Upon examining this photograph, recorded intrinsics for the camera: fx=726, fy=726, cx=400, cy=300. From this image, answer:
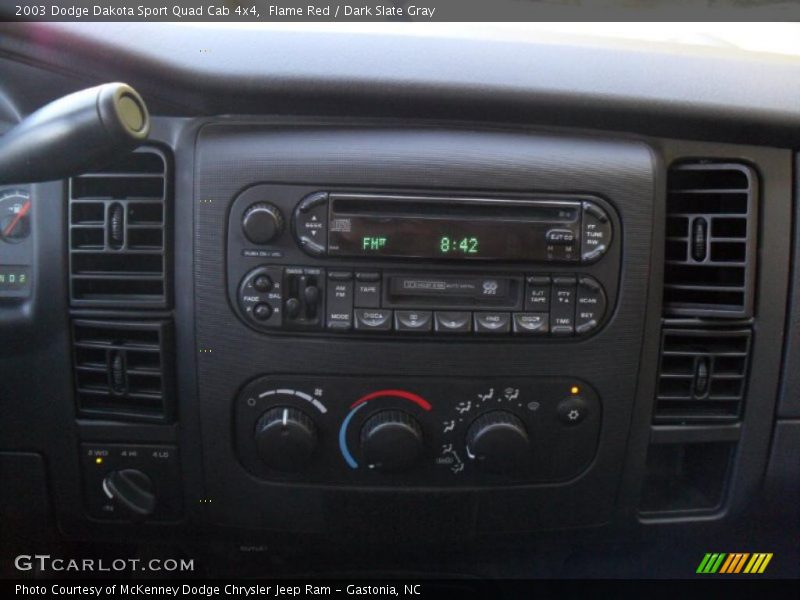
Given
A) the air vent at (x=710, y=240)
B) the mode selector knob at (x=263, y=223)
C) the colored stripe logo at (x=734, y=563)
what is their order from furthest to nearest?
the colored stripe logo at (x=734, y=563) → the air vent at (x=710, y=240) → the mode selector knob at (x=263, y=223)

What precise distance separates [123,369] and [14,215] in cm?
38

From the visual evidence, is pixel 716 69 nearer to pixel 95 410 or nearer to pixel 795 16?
pixel 795 16

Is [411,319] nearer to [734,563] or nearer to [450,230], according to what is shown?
[450,230]

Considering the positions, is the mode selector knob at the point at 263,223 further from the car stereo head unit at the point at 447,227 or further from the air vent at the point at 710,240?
the air vent at the point at 710,240

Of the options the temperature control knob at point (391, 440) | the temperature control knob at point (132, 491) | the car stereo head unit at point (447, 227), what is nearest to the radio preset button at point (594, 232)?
the car stereo head unit at point (447, 227)

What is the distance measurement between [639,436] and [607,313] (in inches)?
11.8

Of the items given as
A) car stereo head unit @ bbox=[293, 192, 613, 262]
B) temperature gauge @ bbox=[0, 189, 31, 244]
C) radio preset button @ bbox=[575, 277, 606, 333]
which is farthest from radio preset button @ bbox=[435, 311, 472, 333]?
temperature gauge @ bbox=[0, 189, 31, 244]

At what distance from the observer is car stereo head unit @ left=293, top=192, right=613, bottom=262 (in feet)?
4.45

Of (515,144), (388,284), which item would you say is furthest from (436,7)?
(388,284)

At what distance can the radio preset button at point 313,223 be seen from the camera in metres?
1.36

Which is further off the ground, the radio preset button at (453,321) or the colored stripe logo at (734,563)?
the radio preset button at (453,321)

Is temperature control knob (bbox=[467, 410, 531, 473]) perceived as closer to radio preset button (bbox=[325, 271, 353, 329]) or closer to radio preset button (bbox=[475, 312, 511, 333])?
radio preset button (bbox=[475, 312, 511, 333])

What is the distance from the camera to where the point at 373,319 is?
1.38 metres

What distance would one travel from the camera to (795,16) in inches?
56.7
